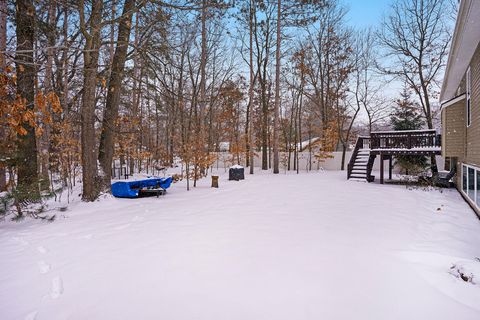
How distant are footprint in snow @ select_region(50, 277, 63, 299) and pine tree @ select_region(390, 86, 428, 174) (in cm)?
1329

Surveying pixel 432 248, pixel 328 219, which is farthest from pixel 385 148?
pixel 432 248

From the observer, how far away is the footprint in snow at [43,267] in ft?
10.0

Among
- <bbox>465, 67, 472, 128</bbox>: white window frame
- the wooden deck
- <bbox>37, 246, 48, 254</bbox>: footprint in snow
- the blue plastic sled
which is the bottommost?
<bbox>37, 246, 48, 254</bbox>: footprint in snow

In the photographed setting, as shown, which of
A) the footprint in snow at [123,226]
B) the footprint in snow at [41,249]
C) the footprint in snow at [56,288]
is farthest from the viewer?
the footprint in snow at [123,226]

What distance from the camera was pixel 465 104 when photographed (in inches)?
310

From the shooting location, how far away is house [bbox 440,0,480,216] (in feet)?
16.4

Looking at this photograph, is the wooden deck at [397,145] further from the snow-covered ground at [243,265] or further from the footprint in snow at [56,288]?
the footprint in snow at [56,288]

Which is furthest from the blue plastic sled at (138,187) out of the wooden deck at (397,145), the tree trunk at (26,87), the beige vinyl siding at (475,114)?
the wooden deck at (397,145)

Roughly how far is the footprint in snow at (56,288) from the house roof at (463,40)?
6743mm

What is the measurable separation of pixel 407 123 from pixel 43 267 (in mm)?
15506

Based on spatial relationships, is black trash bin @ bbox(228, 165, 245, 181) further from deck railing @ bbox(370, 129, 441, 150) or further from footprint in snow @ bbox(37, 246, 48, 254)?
footprint in snow @ bbox(37, 246, 48, 254)

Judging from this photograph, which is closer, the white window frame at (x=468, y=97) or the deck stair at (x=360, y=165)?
the white window frame at (x=468, y=97)

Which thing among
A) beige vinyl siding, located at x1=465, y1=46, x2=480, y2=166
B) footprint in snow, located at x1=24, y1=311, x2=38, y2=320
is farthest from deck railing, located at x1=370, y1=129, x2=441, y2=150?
footprint in snow, located at x1=24, y1=311, x2=38, y2=320

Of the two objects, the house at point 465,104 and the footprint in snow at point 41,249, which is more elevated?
the house at point 465,104
